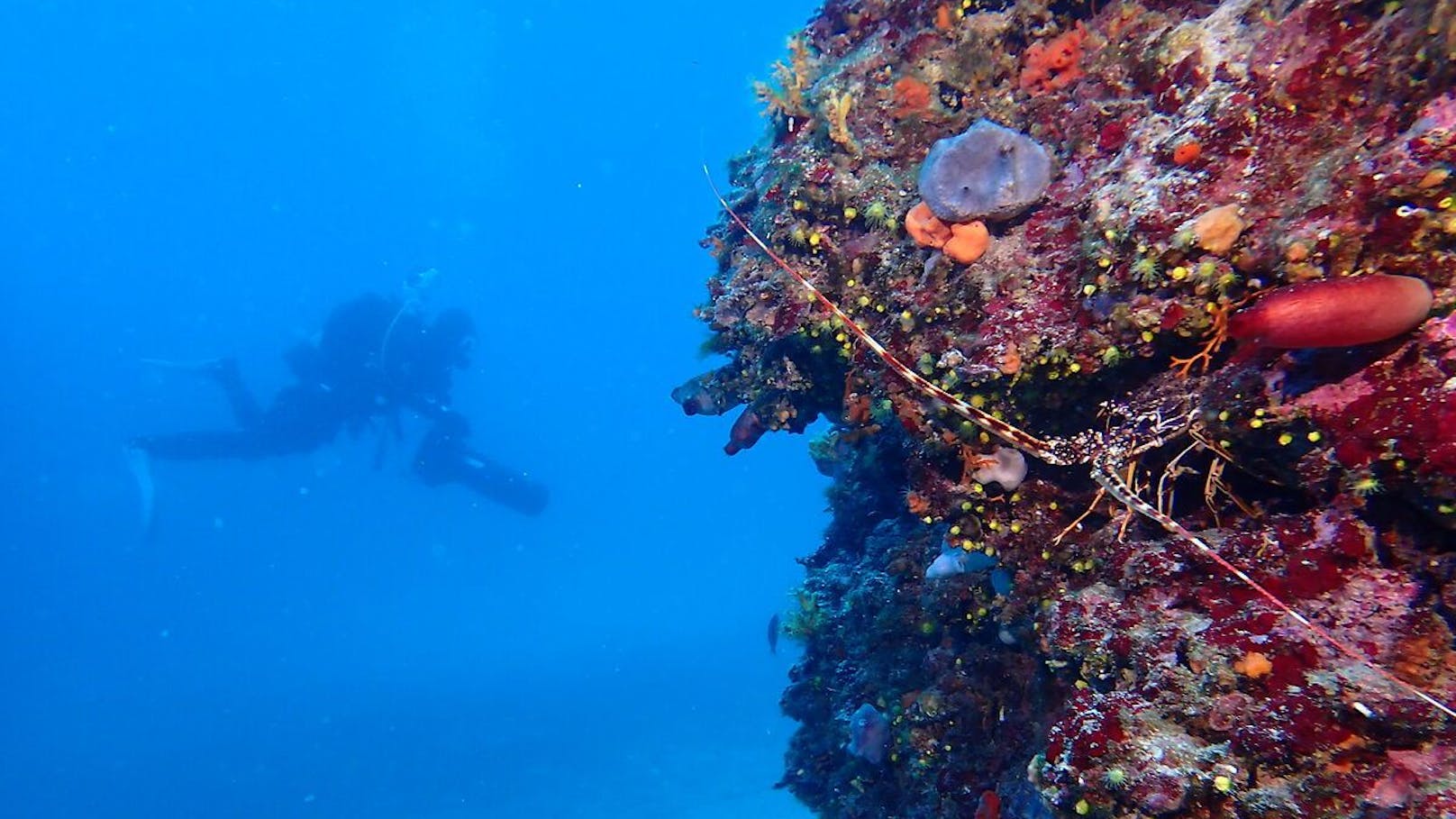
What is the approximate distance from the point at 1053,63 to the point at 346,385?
94.7 ft

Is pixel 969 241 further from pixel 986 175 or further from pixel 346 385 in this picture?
pixel 346 385

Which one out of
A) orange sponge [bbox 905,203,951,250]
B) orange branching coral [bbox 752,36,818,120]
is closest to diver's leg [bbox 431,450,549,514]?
orange branching coral [bbox 752,36,818,120]

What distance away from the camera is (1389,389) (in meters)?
2.81

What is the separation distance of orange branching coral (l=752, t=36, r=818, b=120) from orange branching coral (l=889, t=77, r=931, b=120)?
31.8 inches

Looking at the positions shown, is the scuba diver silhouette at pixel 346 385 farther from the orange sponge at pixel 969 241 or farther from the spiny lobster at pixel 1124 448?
the spiny lobster at pixel 1124 448

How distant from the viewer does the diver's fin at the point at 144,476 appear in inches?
1086

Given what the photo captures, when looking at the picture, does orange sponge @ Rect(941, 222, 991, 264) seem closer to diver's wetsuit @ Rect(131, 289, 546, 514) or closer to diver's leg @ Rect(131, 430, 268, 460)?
diver's wetsuit @ Rect(131, 289, 546, 514)

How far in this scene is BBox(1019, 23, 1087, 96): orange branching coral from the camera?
4.81m

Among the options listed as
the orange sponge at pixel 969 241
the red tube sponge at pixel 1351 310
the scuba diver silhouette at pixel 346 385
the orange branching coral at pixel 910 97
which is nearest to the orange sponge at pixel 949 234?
the orange sponge at pixel 969 241

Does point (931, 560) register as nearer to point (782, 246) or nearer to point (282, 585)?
point (782, 246)

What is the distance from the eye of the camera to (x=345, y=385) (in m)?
27.8

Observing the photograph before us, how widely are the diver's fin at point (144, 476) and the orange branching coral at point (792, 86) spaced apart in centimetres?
3148

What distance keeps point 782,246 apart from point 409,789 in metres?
29.3

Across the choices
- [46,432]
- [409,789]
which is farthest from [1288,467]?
[46,432]
